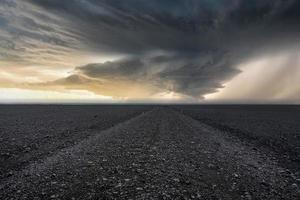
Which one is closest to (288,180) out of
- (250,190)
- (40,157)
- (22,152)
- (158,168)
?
(250,190)

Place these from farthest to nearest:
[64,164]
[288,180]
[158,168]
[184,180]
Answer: [64,164] < [158,168] < [288,180] < [184,180]

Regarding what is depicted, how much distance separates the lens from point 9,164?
15438mm

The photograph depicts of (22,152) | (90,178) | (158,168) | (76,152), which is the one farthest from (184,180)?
(22,152)

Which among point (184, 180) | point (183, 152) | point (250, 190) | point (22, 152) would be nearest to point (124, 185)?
point (184, 180)

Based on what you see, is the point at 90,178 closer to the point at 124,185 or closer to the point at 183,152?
the point at 124,185

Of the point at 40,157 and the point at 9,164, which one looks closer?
the point at 9,164

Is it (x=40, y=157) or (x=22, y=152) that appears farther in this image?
(x=22, y=152)

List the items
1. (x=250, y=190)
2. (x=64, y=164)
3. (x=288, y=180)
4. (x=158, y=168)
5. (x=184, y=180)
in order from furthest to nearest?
(x=64, y=164) → (x=158, y=168) → (x=288, y=180) → (x=184, y=180) → (x=250, y=190)

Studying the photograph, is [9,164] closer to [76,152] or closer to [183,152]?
[76,152]

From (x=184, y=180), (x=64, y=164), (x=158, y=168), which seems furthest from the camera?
(x=64, y=164)

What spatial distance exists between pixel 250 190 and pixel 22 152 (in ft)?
52.4

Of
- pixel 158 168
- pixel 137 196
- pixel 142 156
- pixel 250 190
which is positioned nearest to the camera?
pixel 137 196

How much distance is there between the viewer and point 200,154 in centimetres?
1803

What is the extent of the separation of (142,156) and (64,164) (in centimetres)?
495
